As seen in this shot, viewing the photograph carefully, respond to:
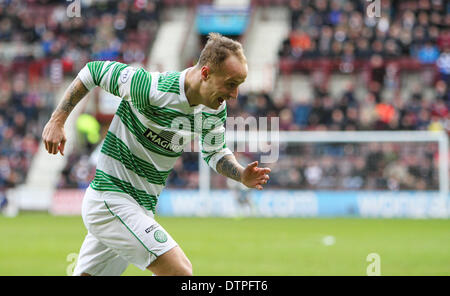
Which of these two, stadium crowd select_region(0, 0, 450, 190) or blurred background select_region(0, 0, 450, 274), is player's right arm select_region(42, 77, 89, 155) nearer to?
blurred background select_region(0, 0, 450, 274)

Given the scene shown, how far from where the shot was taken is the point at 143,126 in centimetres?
481

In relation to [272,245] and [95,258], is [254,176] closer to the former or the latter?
[95,258]

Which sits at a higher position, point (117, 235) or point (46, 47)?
point (46, 47)

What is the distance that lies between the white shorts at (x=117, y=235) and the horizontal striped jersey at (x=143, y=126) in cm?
9

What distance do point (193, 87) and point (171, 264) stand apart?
3.86ft

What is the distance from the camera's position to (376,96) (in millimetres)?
22594

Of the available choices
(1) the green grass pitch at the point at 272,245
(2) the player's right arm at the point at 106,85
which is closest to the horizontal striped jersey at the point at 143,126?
(2) the player's right arm at the point at 106,85

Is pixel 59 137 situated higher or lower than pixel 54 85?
lower

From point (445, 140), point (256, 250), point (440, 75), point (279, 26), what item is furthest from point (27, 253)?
point (279, 26)

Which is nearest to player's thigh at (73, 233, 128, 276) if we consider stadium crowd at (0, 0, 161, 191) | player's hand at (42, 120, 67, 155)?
player's hand at (42, 120, 67, 155)

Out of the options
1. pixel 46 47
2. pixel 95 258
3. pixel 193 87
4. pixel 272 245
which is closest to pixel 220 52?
pixel 193 87

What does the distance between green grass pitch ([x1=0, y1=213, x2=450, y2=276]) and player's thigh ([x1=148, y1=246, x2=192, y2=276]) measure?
13.6ft

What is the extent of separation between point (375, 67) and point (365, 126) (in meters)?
3.21
